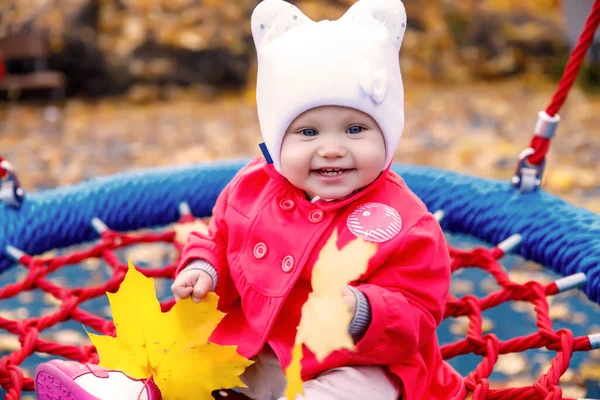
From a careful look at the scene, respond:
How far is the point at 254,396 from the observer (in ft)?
3.66

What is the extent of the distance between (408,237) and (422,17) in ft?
14.2

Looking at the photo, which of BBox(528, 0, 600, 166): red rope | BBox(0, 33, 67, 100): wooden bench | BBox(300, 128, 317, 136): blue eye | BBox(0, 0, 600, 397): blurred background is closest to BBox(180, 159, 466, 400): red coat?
BBox(300, 128, 317, 136): blue eye

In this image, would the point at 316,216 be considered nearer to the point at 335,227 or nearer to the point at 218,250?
the point at 335,227

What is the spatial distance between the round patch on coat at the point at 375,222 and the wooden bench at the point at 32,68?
3.82 m

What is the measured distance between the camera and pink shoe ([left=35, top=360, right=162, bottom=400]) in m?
0.94

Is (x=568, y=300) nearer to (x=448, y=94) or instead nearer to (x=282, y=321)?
(x=282, y=321)

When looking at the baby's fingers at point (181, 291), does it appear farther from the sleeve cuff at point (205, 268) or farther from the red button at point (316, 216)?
the red button at point (316, 216)

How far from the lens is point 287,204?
3.61ft

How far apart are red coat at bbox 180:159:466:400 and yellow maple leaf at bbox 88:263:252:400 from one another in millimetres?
83

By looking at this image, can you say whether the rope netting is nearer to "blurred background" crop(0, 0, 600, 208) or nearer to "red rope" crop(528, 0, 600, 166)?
"red rope" crop(528, 0, 600, 166)

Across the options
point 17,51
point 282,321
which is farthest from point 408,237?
point 17,51

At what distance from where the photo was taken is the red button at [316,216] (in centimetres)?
106

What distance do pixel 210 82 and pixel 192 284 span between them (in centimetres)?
390

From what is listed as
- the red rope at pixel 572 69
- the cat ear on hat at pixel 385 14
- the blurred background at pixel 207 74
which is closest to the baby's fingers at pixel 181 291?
the cat ear on hat at pixel 385 14
